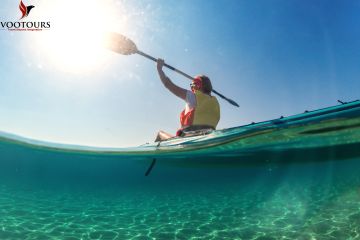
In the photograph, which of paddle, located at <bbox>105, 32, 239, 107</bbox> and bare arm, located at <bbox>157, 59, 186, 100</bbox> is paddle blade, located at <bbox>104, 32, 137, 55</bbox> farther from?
bare arm, located at <bbox>157, 59, 186, 100</bbox>

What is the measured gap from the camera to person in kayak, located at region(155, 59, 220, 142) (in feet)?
25.2

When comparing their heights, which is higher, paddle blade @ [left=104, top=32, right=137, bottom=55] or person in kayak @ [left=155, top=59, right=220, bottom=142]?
paddle blade @ [left=104, top=32, right=137, bottom=55]

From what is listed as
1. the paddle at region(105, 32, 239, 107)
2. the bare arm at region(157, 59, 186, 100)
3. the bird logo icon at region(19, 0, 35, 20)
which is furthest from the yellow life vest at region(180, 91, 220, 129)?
the bird logo icon at region(19, 0, 35, 20)

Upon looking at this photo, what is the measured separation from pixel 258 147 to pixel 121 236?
8.28 meters

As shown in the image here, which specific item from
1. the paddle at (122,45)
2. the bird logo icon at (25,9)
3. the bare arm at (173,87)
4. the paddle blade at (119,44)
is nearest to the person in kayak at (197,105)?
the bare arm at (173,87)

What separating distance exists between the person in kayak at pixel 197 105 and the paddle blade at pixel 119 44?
2.42 metres

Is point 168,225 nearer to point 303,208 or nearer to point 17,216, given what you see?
point 17,216

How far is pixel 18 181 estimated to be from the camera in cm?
2503

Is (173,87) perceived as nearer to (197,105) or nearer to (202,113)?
(197,105)

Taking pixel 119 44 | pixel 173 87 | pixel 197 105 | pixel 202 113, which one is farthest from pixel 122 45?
pixel 202 113

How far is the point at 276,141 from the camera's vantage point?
11.6m

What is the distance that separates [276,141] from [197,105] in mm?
5664

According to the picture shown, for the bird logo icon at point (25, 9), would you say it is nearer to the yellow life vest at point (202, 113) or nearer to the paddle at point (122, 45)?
the paddle at point (122, 45)

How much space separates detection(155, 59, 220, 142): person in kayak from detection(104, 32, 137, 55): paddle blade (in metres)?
2.42
